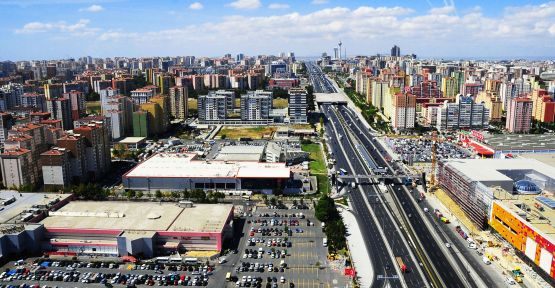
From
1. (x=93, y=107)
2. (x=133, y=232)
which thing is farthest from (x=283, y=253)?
(x=93, y=107)

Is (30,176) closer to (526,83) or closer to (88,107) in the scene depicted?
(88,107)

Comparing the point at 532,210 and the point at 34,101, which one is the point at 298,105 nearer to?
the point at 34,101

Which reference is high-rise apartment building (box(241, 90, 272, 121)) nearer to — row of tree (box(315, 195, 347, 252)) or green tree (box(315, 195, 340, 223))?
row of tree (box(315, 195, 347, 252))

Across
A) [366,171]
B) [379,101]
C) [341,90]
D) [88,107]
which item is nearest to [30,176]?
[366,171]

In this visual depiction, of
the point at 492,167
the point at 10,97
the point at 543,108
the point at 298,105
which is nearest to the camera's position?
the point at 492,167

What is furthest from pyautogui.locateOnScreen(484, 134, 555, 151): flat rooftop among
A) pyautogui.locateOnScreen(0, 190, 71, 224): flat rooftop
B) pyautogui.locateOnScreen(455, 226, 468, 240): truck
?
pyautogui.locateOnScreen(0, 190, 71, 224): flat rooftop

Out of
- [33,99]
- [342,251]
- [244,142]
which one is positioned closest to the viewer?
[342,251]

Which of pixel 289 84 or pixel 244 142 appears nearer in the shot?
pixel 244 142
